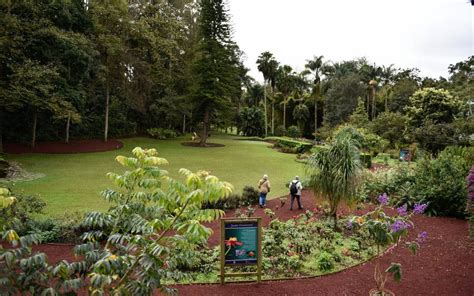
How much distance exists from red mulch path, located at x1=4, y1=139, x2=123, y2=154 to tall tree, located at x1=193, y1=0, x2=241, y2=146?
29.1 ft

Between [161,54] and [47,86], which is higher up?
[161,54]

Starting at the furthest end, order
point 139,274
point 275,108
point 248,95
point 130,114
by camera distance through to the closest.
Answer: point 248,95 → point 275,108 → point 130,114 → point 139,274

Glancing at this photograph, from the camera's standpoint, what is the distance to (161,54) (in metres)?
37.1

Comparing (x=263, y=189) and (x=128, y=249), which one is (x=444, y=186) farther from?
(x=128, y=249)

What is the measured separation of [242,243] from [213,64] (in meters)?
28.3

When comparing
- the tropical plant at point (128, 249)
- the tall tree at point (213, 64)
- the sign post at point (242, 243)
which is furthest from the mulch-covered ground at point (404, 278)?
the tall tree at point (213, 64)

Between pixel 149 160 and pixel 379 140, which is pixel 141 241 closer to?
pixel 149 160

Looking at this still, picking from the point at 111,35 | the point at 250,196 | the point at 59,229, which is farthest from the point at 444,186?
the point at 111,35

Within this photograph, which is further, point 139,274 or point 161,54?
point 161,54

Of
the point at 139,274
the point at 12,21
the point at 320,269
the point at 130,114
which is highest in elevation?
the point at 12,21

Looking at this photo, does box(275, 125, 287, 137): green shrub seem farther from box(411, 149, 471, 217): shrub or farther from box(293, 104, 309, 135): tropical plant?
box(411, 149, 471, 217): shrub

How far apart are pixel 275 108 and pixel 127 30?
33.2m

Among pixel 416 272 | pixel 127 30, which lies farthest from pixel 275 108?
pixel 416 272

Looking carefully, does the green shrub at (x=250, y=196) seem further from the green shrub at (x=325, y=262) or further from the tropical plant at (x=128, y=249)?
the tropical plant at (x=128, y=249)
